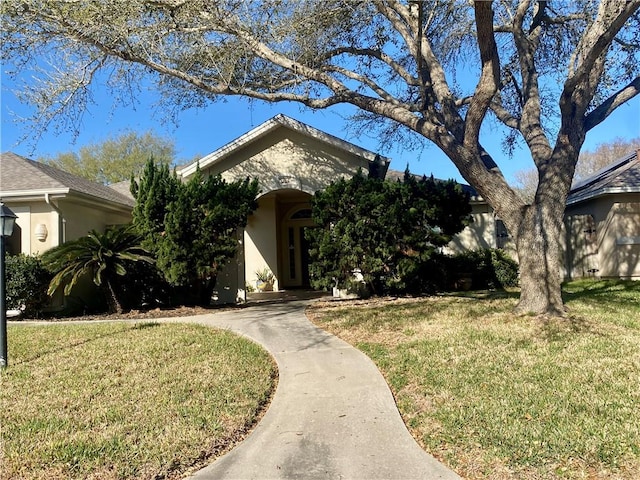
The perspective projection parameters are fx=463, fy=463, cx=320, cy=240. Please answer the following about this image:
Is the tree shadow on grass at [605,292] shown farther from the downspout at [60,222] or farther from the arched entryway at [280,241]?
the downspout at [60,222]

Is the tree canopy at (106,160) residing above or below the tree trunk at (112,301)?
above

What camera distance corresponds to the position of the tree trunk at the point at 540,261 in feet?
26.9

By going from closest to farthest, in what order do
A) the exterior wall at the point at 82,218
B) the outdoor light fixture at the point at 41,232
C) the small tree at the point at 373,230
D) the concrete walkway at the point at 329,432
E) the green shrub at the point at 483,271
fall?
the concrete walkway at the point at 329,432, the small tree at the point at 373,230, the outdoor light fixture at the point at 41,232, the exterior wall at the point at 82,218, the green shrub at the point at 483,271

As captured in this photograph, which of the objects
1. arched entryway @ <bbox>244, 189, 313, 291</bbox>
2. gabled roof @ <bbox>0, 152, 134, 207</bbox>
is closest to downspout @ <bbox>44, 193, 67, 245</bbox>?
gabled roof @ <bbox>0, 152, 134, 207</bbox>

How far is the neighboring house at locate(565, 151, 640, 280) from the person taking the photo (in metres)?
14.7

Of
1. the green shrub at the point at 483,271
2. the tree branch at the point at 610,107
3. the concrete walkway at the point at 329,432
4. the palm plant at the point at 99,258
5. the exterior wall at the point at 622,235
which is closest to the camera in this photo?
the concrete walkway at the point at 329,432

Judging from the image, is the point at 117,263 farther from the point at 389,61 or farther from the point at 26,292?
the point at 389,61

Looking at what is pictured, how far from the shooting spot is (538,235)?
8289mm

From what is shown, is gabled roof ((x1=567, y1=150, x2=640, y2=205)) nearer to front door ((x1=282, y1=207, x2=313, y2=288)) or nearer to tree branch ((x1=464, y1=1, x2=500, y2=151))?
tree branch ((x1=464, y1=1, x2=500, y2=151))

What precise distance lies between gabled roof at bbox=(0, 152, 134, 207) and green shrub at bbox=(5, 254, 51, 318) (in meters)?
1.73

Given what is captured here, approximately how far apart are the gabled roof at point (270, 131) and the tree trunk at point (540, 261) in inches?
192

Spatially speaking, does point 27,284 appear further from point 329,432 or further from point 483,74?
point 483,74

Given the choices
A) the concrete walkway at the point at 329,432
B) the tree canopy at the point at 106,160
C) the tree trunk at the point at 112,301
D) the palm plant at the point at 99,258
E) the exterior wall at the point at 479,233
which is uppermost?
the tree canopy at the point at 106,160

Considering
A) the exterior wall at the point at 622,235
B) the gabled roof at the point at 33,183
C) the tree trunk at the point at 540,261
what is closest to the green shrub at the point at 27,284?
the gabled roof at the point at 33,183
